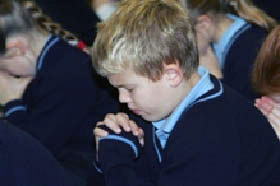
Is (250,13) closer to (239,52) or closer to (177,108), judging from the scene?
(239,52)

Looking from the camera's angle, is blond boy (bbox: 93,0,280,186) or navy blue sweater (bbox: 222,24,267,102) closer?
blond boy (bbox: 93,0,280,186)

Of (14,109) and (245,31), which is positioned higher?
(245,31)

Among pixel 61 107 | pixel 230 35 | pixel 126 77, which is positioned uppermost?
pixel 126 77

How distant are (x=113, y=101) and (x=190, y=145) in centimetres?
71

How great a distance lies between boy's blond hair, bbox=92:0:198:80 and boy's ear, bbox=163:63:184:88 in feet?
0.04

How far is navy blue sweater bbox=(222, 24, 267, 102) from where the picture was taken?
186 centimetres

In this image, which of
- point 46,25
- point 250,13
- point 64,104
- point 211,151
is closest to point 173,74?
point 211,151

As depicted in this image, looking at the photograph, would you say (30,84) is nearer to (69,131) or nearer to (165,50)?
(69,131)

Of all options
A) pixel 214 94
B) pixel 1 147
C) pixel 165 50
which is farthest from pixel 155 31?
pixel 1 147

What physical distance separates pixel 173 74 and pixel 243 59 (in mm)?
731

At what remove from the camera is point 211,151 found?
45.5 inches

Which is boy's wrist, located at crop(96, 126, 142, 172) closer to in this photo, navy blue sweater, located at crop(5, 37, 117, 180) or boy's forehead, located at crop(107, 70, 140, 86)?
boy's forehead, located at crop(107, 70, 140, 86)

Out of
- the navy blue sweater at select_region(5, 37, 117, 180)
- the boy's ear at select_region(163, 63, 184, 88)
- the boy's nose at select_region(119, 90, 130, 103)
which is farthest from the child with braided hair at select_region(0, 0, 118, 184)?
the boy's ear at select_region(163, 63, 184, 88)

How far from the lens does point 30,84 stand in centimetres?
184
